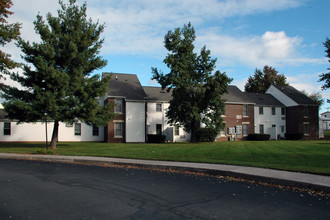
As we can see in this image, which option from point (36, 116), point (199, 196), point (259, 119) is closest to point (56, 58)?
point (36, 116)

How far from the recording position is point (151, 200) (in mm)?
6918

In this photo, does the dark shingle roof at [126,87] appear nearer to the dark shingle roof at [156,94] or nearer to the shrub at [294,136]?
the dark shingle roof at [156,94]

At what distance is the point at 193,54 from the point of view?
108 ft

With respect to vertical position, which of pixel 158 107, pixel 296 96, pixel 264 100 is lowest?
pixel 158 107

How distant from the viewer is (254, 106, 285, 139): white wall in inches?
1778

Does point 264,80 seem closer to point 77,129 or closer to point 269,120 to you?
point 269,120

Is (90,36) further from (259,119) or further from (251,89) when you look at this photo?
(251,89)

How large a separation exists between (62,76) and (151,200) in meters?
18.0

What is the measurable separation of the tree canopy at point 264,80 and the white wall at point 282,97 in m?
13.7

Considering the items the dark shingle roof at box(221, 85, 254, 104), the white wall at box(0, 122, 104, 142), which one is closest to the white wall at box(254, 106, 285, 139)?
the dark shingle roof at box(221, 85, 254, 104)

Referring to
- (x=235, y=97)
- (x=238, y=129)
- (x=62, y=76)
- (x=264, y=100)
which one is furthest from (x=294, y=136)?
(x=62, y=76)

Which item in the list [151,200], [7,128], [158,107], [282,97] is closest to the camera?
[151,200]

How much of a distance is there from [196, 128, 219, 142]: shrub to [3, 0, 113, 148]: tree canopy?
13226 mm

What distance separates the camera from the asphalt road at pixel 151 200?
18.7ft
